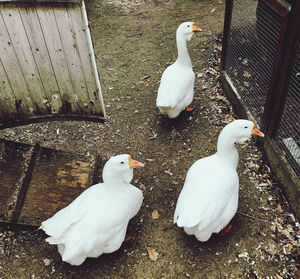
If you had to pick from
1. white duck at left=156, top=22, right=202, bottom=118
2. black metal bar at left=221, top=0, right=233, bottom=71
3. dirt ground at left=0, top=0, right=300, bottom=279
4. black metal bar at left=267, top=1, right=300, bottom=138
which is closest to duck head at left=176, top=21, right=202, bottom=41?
white duck at left=156, top=22, right=202, bottom=118

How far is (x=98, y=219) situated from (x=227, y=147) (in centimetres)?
132

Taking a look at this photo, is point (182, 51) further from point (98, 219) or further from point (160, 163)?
point (98, 219)

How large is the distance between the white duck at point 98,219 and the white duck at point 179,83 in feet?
4.31

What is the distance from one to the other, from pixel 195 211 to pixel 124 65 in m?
3.54

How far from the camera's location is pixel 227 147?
2.91 m

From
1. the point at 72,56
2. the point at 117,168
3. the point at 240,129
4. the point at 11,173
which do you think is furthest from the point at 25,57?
the point at 240,129

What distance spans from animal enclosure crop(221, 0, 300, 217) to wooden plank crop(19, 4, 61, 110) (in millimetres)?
2200

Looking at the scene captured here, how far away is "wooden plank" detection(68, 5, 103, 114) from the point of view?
2.71 m

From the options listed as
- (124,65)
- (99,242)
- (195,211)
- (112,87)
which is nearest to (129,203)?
(99,242)

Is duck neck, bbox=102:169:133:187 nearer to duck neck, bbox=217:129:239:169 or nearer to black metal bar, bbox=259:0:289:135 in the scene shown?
duck neck, bbox=217:129:239:169

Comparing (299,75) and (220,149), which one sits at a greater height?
(299,75)

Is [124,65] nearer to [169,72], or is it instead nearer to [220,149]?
[169,72]

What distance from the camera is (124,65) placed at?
5492 mm

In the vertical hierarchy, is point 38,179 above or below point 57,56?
below
